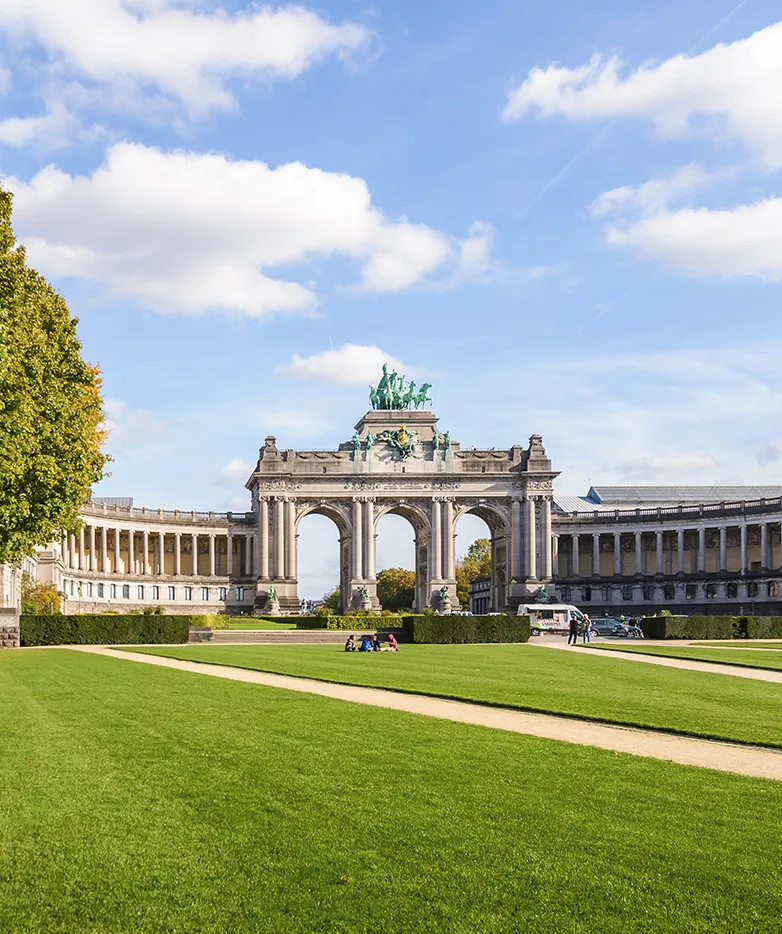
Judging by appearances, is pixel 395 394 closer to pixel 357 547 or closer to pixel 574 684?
pixel 357 547

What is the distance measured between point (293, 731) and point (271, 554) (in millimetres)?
114564

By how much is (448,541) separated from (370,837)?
12201 centimetres

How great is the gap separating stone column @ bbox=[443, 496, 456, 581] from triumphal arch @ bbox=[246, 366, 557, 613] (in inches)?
5.1

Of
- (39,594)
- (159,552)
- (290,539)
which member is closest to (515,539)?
(290,539)

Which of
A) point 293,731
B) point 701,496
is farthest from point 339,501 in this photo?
point 293,731

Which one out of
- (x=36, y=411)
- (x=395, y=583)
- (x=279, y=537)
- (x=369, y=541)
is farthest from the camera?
(x=395, y=583)

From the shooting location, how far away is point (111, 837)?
1176 centimetres

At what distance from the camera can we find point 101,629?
6084cm

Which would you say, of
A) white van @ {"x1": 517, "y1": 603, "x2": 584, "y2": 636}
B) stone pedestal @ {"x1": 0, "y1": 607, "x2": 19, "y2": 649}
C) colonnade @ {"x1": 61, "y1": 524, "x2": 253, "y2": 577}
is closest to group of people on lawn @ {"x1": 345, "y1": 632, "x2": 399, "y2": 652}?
stone pedestal @ {"x1": 0, "y1": 607, "x2": 19, "y2": 649}

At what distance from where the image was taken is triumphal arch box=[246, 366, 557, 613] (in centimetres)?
13312

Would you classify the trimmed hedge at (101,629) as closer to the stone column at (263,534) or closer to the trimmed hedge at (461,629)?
the trimmed hedge at (461,629)

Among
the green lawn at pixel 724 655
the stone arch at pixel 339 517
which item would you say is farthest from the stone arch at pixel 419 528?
the green lawn at pixel 724 655

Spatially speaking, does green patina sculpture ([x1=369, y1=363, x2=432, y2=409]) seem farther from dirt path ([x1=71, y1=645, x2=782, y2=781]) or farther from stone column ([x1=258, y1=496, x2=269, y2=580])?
dirt path ([x1=71, y1=645, x2=782, y2=781])

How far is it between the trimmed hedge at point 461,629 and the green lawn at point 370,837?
4900cm
